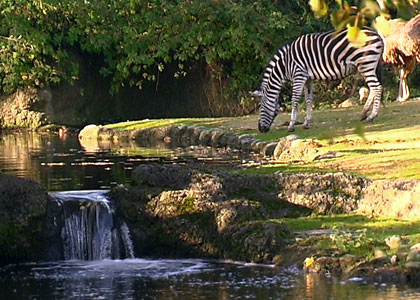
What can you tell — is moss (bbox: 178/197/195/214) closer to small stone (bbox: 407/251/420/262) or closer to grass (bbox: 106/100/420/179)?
grass (bbox: 106/100/420/179)

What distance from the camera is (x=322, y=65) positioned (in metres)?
18.2

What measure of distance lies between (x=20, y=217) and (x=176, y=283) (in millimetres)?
2544

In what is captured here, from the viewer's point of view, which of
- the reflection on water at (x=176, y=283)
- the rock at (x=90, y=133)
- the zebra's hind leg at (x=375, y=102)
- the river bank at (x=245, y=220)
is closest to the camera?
the reflection on water at (x=176, y=283)

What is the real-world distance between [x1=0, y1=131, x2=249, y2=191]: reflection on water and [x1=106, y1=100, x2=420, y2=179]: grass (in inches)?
68.1

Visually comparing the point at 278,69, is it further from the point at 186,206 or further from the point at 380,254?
the point at 380,254

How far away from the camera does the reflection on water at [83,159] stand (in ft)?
48.1

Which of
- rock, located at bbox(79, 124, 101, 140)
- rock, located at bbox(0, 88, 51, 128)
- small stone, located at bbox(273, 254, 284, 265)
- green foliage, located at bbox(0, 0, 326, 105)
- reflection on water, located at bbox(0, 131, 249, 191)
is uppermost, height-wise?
green foliage, located at bbox(0, 0, 326, 105)

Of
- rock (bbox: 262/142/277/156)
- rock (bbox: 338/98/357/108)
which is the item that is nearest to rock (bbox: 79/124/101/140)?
rock (bbox: 338/98/357/108)

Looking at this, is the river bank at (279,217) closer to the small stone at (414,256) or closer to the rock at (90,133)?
the small stone at (414,256)

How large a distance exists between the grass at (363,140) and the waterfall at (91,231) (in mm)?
2631

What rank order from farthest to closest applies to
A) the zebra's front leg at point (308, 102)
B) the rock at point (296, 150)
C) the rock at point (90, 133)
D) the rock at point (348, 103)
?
the rock at point (90, 133), the rock at point (348, 103), the zebra's front leg at point (308, 102), the rock at point (296, 150)

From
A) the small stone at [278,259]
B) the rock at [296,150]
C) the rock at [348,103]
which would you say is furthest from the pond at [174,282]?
the rock at [348,103]

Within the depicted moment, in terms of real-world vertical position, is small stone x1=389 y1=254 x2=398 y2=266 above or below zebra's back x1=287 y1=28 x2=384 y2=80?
below

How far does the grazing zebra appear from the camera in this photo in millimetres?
17875
